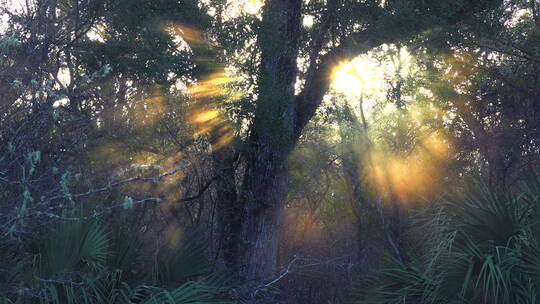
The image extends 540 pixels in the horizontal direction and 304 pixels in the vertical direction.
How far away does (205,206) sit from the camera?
1188 centimetres

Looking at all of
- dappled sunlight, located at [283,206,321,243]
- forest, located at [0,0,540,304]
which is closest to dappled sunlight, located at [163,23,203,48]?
forest, located at [0,0,540,304]

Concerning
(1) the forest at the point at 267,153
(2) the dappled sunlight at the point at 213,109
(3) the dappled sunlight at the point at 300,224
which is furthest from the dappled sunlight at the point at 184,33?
(3) the dappled sunlight at the point at 300,224

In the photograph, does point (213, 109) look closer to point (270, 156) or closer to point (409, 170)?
point (270, 156)

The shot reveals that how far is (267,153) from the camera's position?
394 inches

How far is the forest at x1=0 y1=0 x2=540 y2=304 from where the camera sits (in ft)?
20.1

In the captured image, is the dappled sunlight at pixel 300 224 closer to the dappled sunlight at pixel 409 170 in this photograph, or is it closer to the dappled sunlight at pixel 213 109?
the dappled sunlight at pixel 409 170

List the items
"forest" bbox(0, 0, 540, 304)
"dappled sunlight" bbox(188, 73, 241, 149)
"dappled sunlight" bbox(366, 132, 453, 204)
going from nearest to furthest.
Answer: "forest" bbox(0, 0, 540, 304) → "dappled sunlight" bbox(188, 73, 241, 149) → "dappled sunlight" bbox(366, 132, 453, 204)

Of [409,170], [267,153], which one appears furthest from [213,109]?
[409,170]

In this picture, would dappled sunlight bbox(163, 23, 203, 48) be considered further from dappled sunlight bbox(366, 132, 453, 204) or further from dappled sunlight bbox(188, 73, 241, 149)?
dappled sunlight bbox(366, 132, 453, 204)

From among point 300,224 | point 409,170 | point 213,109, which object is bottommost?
point 300,224

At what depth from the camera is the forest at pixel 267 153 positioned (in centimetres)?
612

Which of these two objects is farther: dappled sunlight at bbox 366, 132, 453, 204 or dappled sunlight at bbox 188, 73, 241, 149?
dappled sunlight at bbox 366, 132, 453, 204

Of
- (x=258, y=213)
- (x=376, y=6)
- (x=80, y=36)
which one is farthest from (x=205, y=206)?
(x=376, y=6)

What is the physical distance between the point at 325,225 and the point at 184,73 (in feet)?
19.5
